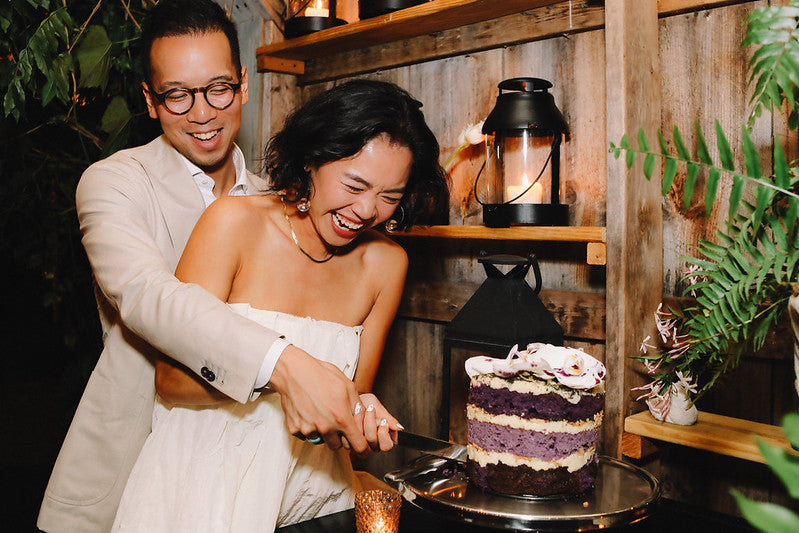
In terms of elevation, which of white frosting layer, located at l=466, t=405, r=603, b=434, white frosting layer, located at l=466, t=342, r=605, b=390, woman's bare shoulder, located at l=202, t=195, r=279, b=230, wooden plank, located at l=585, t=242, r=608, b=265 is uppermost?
woman's bare shoulder, located at l=202, t=195, r=279, b=230

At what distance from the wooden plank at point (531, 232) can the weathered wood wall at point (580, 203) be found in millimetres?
61

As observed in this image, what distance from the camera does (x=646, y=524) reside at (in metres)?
1.53

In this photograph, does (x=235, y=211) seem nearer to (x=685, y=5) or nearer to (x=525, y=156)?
(x=525, y=156)

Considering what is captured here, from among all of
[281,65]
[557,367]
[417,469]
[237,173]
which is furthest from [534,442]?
[281,65]

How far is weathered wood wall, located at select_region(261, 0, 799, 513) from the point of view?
1612 mm

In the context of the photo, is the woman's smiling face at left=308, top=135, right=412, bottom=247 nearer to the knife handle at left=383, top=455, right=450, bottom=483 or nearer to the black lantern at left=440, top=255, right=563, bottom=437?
the black lantern at left=440, top=255, right=563, bottom=437

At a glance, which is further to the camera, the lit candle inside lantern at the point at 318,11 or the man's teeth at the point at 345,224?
the lit candle inside lantern at the point at 318,11

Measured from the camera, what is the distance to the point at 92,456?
5.54 ft

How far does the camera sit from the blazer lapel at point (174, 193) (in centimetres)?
170

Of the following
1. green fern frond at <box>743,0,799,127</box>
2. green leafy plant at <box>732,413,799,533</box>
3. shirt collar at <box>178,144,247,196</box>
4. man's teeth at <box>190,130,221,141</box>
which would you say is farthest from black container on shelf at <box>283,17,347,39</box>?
green leafy plant at <box>732,413,799,533</box>

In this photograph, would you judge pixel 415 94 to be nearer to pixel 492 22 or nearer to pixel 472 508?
pixel 492 22

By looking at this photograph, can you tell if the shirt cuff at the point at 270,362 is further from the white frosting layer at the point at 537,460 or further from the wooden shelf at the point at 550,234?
the wooden shelf at the point at 550,234

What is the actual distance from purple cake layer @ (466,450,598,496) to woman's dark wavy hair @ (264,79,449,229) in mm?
668

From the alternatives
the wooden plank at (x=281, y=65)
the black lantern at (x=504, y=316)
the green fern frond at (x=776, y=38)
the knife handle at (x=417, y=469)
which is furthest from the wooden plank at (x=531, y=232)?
the wooden plank at (x=281, y=65)
